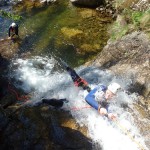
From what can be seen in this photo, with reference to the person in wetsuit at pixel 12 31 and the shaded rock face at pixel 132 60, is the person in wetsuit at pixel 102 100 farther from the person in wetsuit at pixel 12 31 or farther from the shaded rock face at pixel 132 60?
the person in wetsuit at pixel 12 31

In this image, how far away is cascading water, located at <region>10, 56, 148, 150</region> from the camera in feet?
30.5

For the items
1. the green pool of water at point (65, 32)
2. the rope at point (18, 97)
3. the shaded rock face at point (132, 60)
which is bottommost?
the green pool of water at point (65, 32)

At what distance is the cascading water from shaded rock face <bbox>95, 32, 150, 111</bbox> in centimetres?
40

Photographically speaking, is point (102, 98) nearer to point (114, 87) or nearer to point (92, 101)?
point (92, 101)

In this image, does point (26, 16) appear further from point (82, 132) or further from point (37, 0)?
point (82, 132)

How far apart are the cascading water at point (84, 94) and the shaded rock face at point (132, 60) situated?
15.8 inches

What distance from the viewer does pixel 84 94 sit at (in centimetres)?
1106

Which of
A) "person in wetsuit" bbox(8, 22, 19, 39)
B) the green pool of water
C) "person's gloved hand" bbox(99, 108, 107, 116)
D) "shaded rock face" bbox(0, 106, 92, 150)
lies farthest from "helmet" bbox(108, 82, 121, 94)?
"person in wetsuit" bbox(8, 22, 19, 39)

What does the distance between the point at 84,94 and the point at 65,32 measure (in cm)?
785

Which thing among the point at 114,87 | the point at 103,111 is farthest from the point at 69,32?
the point at 114,87

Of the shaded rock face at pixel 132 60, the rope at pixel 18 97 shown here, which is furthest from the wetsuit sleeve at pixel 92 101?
the rope at pixel 18 97

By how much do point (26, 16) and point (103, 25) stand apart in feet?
19.2

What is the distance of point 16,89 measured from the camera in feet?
43.9

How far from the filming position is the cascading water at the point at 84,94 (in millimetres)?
9297
